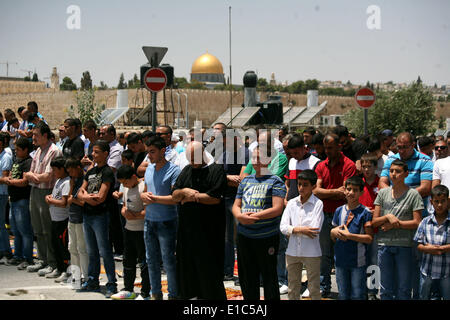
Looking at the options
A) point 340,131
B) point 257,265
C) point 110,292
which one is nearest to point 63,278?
point 110,292

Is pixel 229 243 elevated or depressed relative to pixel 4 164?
depressed

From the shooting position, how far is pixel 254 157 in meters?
5.88

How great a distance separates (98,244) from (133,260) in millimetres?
550

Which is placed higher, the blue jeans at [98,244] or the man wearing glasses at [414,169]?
the man wearing glasses at [414,169]

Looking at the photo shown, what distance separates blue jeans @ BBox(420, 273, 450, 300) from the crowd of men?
1cm

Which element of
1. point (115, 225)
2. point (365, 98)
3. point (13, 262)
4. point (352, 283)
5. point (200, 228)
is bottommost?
point (13, 262)

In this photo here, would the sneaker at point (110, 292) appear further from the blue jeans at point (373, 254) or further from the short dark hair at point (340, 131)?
the short dark hair at point (340, 131)

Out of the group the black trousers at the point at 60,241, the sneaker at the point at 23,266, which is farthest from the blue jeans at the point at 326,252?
the sneaker at the point at 23,266

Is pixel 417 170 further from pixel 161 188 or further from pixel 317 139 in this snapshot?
pixel 161 188

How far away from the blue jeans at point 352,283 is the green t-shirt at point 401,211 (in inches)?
15.6

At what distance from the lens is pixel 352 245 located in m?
5.84

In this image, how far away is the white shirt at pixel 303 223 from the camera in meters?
5.84

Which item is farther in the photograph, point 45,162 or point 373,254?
point 45,162

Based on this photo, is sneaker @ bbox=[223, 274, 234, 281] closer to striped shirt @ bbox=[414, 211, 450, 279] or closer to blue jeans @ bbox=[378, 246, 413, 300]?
blue jeans @ bbox=[378, 246, 413, 300]
